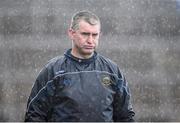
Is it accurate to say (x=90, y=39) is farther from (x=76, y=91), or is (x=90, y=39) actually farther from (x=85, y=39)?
(x=76, y=91)

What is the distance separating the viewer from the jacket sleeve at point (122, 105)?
7.95ft

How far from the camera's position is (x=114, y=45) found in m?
3.43

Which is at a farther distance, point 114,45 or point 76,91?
point 114,45

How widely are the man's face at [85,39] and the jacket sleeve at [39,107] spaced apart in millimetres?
266

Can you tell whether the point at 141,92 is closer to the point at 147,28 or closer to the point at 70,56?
the point at 147,28

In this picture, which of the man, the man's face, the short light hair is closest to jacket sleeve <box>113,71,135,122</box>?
the man

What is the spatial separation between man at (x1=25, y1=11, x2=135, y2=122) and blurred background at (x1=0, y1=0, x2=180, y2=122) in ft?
3.30

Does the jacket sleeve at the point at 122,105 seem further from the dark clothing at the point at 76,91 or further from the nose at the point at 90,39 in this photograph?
the nose at the point at 90,39

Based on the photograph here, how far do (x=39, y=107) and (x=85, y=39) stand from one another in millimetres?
424

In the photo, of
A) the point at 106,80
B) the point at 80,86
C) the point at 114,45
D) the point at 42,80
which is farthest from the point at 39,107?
the point at 114,45

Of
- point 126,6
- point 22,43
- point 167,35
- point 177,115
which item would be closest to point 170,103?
point 177,115

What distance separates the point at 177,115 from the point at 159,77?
12.9 inches

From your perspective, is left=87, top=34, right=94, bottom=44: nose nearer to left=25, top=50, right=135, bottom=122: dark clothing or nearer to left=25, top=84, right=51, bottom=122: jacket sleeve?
left=25, top=50, right=135, bottom=122: dark clothing

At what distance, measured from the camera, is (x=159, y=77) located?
11.5ft
